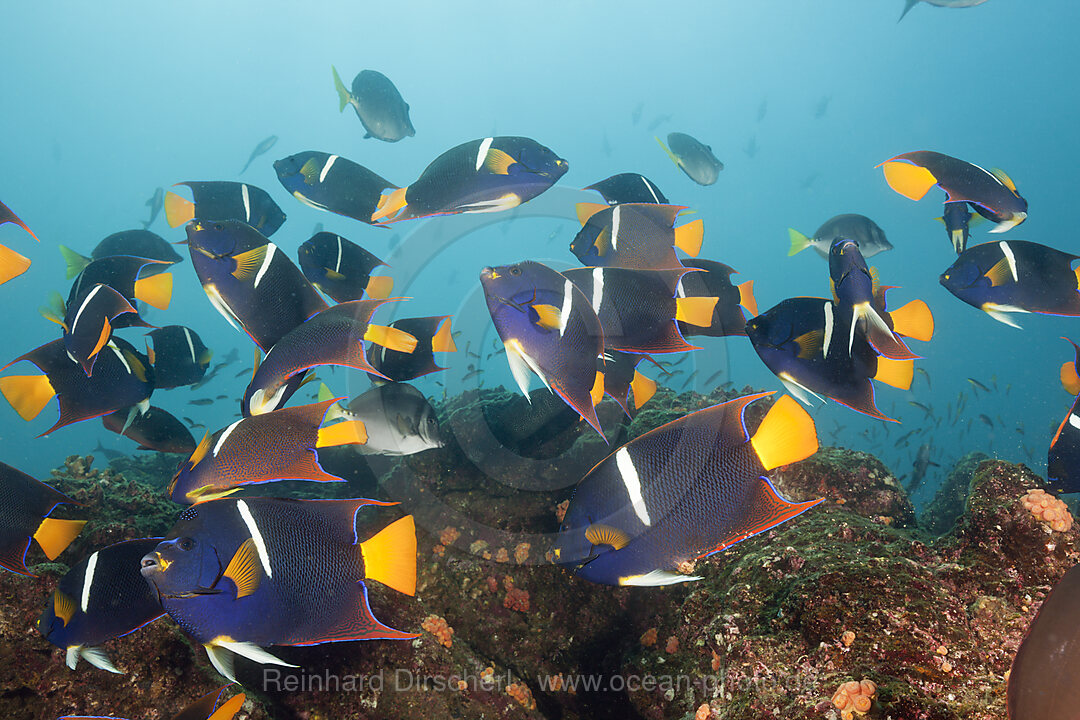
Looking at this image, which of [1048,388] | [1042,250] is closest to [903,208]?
[1048,388]

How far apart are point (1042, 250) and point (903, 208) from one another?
283ft

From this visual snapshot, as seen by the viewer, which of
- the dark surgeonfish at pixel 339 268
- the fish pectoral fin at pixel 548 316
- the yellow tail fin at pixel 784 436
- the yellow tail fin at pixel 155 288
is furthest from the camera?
the dark surgeonfish at pixel 339 268

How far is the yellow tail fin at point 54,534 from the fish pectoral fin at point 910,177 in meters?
4.69

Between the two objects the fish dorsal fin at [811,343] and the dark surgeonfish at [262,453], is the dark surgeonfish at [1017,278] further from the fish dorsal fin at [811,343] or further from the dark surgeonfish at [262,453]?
the dark surgeonfish at [262,453]

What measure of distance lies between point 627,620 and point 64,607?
291cm

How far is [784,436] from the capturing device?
1.41 meters

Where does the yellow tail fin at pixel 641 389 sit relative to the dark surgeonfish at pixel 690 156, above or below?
below

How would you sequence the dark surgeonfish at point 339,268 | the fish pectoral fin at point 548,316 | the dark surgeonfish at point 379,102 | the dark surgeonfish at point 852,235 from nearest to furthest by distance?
the fish pectoral fin at point 548,316 → the dark surgeonfish at point 339,268 → the dark surgeonfish at point 852,235 → the dark surgeonfish at point 379,102

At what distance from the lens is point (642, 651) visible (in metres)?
2.73

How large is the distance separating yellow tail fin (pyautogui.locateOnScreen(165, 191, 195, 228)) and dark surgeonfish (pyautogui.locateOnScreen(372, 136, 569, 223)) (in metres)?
1.96

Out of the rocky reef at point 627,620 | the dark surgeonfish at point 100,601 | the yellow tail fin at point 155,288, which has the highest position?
the yellow tail fin at point 155,288

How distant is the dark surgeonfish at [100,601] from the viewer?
1951 mm

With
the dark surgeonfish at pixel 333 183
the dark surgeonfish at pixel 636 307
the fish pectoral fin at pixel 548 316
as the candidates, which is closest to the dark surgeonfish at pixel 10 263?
the dark surgeonfish at pixel 333 183

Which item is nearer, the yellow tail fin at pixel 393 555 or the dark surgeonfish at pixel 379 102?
the yellow tail fin at pixel 393 555
